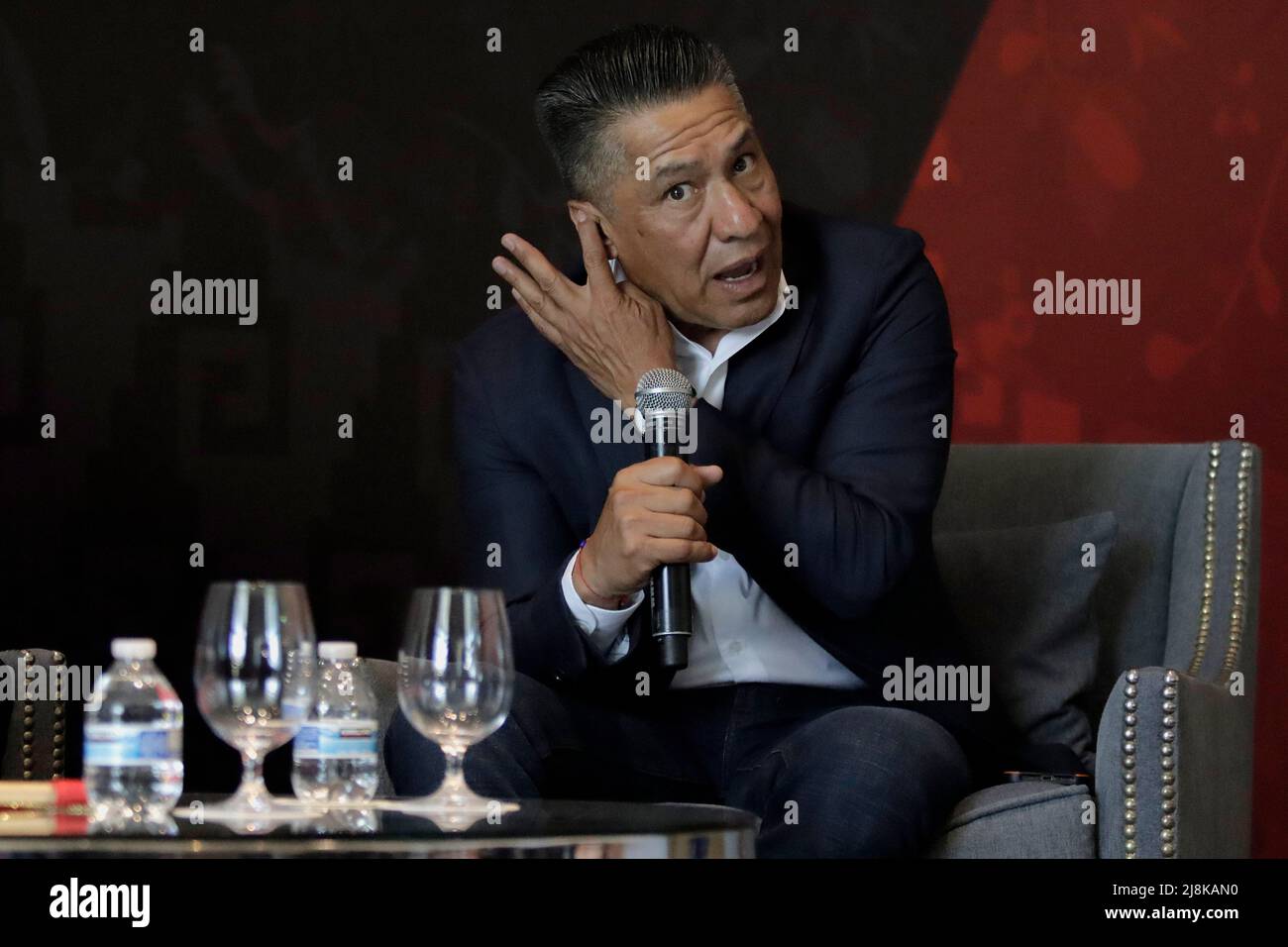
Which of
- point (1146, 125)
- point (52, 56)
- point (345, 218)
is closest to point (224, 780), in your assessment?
point (345, 218)

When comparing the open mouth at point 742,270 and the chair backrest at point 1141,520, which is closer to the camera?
the open mouth at point 742,270

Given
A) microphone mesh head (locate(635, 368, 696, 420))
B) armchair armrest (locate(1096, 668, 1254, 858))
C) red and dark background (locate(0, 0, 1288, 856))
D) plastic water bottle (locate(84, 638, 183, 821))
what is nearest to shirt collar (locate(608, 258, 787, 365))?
microphone mesh head (locate(635, 368, 696, 420))

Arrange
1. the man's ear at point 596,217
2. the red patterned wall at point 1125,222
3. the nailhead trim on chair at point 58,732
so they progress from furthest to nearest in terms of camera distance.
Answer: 1. the red patterned wall at point 1125,222
2. the man's ear at point 596,217
3. the nailhead trim on chair at point 58,732

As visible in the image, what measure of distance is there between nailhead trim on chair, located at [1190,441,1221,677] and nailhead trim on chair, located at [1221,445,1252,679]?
3 cm

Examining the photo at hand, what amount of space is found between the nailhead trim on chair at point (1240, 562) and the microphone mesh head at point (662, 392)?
0.77 meters

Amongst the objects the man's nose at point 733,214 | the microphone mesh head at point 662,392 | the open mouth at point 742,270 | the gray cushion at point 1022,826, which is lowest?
the gray cushion at point 1022,826

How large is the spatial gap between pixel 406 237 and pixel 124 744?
6.85ft

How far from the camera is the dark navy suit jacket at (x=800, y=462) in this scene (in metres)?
1.80

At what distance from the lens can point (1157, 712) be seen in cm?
170

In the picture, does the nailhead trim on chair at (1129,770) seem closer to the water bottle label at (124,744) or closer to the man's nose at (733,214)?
the man's nose at (733,214)

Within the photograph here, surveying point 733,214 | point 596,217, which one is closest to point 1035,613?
point 733,214

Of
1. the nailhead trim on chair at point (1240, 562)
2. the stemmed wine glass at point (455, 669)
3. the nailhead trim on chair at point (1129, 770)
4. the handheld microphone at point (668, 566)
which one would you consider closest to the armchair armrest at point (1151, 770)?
→ the nailhead trim on chair at point (1129, 770)

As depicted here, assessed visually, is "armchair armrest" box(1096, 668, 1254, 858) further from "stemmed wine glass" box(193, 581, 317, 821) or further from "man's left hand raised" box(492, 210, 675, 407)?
"stemmed wine glass" box(193, 581, 317, 821)
